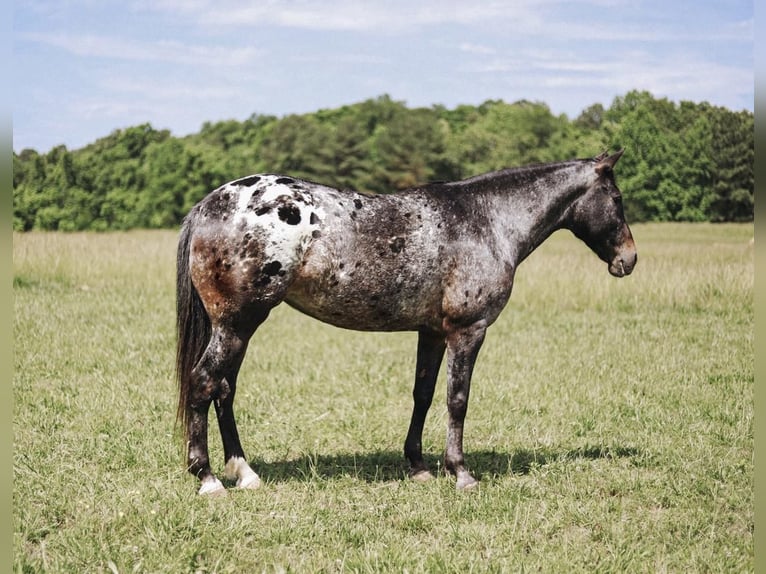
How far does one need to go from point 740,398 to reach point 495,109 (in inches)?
3244

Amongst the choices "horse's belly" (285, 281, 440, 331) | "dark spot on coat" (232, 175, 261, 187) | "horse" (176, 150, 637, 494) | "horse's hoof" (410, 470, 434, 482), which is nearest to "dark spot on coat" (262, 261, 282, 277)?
"horse" (176, 150, 637, 494)

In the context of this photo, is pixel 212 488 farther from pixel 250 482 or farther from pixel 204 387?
pixel 204 387

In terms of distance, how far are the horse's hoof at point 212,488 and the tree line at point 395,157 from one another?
352cm

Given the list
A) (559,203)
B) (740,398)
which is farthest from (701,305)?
(559,203)

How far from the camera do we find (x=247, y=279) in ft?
16.0

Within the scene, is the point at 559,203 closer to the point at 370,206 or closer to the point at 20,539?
the point at 370,206

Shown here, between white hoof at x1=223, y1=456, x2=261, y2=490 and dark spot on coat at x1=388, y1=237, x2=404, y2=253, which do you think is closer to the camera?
dark spot on coat at x1=388, y1=237, x2=404, y2=253

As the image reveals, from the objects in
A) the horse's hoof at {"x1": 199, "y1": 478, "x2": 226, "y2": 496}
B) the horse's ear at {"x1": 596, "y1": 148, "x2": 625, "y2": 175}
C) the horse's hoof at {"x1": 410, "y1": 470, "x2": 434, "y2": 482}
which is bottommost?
the horse's hoof at {"x1": 410, "y1": 470, "x2": 434, "y2": 482}

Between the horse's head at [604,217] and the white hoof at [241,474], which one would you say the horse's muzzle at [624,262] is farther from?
the white hoof at [241,474]

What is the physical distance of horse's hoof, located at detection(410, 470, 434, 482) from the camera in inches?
226

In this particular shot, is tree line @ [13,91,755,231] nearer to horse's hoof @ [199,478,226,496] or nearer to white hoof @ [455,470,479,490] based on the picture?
white hoof @ [455,470,479,490]

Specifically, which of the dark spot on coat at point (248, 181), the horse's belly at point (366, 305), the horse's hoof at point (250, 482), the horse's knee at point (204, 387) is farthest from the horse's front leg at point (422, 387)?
the dark spot on coat at point (248, 181)

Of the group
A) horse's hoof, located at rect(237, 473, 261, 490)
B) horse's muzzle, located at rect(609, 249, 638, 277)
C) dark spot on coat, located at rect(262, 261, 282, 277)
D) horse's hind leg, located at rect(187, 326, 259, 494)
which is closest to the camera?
dark spot on coat, located at rect(262, 261, 282, 277)

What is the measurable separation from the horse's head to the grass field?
1.75 m
